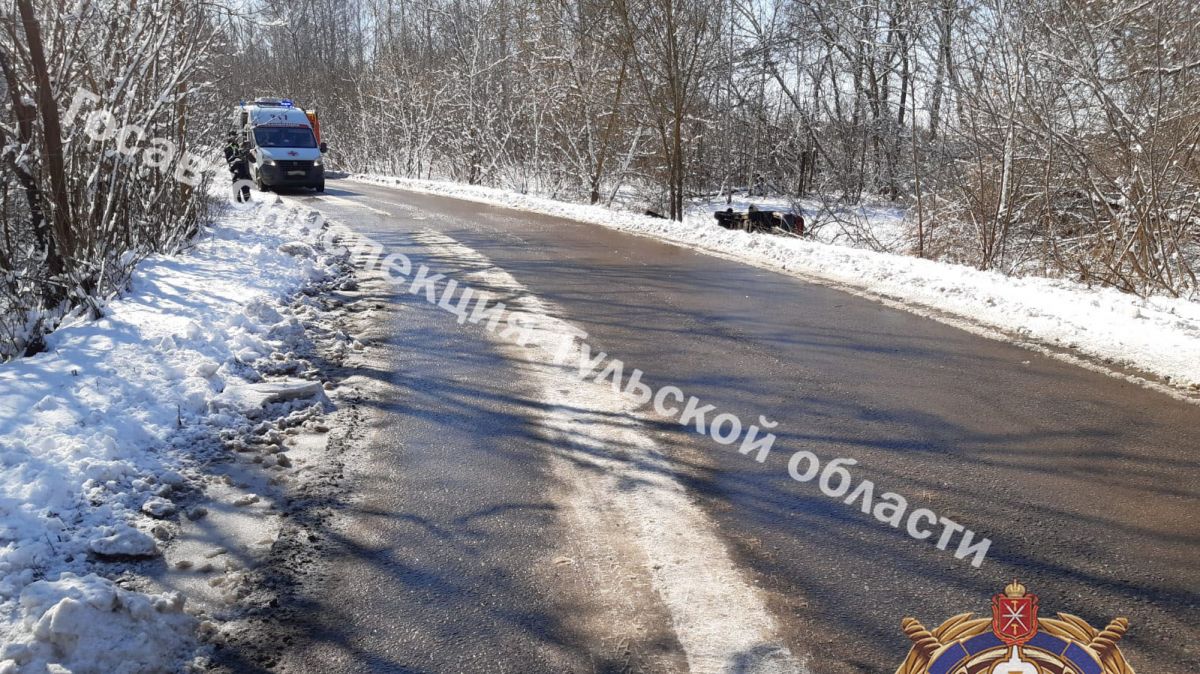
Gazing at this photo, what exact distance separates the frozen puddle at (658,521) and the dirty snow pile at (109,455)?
5.88 ft

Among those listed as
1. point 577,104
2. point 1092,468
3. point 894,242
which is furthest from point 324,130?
point 1092,468

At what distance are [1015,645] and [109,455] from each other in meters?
4.13

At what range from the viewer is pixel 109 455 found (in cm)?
401

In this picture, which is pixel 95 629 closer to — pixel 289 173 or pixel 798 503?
pixel 798 503

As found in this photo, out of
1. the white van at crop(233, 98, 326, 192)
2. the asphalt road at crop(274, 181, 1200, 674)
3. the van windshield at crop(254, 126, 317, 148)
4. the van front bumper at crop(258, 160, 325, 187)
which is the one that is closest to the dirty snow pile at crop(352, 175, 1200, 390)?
the asphalt road at crop(274, 181, 1200, 674)

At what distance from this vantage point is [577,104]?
84.7 ft

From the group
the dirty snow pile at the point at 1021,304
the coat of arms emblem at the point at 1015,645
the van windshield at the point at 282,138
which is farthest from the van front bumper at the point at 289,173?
the coat of arms emblem at the point at 1015,645

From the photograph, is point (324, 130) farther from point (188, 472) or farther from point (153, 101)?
point (188, 472)

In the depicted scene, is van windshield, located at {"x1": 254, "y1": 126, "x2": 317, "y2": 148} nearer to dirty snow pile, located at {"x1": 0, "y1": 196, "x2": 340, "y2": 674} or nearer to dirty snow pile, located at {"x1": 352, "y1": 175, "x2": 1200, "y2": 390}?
dirty snow pile, located at {"x1": 352, "y1": 175, "x2": 1200, "y2": 390}

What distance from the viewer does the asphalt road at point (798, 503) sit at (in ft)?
9.55

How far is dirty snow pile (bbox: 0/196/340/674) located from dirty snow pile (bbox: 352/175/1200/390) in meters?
6.29

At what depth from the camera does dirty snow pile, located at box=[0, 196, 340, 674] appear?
2.70m

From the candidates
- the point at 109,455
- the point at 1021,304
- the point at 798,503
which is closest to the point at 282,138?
the point at 1021,304

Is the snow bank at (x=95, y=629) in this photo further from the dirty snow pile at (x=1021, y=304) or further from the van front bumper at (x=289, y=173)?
the van front bumper at (x=289, y=173)
